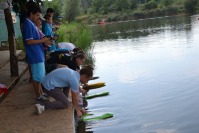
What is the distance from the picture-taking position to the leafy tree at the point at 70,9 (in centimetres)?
5283

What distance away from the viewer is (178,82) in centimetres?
880

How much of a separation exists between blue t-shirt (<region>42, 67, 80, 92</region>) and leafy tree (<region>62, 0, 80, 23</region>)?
47869mm

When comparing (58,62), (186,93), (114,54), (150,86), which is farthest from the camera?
(114,54)

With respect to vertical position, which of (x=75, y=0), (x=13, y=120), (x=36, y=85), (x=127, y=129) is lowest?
(x=127, y=129)

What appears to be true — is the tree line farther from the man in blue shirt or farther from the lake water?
the man in blue shirt

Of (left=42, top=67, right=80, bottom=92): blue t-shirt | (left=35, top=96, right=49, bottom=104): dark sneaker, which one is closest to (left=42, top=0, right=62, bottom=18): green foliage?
(left=35, top=96, right=49, bottom=104): dark sneaker

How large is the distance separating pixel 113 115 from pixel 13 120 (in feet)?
6.90

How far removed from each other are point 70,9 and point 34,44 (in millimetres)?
48513

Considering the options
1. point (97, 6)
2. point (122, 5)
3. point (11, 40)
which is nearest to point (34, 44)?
point (11, 40)

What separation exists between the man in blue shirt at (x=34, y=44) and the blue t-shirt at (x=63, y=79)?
0.95 feet

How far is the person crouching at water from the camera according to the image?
199 inches

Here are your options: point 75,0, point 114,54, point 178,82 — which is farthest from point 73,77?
point 75,0

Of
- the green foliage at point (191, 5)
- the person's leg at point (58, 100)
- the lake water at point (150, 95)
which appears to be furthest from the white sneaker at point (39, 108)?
the green foliage at point (191, 5)

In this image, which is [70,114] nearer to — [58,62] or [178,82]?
[58,62]
